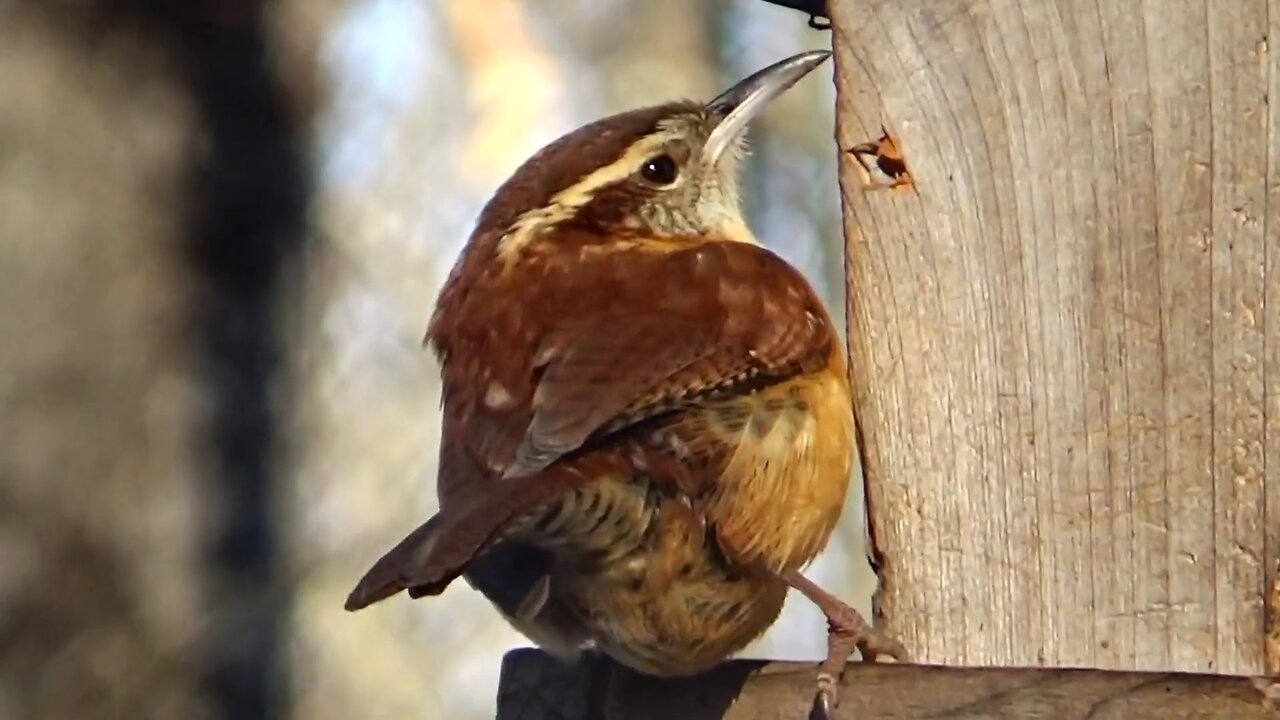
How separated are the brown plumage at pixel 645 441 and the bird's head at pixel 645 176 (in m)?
0.07

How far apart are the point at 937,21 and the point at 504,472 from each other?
3.23 ft

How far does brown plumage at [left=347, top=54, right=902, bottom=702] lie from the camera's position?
240cm

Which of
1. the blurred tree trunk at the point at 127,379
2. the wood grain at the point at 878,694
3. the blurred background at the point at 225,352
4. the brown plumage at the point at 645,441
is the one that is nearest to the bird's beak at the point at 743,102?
the brown plumage at the point at 645,441

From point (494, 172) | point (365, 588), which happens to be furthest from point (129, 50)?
point (365, 588)

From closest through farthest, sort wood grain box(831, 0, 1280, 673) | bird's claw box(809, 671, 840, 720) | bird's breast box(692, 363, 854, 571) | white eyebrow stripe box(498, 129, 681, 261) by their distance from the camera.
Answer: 1. bird's claw box(809, 671, 840, 720)
2. wood grain box(831, 0, 1280, 673)
3. bird's breast box(692, 363, 854, 571)
4. white eyebrow stripe box(498, 129, 681, 261)

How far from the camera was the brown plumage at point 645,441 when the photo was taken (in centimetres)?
240

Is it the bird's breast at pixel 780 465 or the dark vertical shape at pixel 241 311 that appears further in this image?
the dark vertical shape at pixel 241 311

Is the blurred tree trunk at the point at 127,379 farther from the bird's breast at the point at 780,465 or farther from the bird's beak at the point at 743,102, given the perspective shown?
the bird's breast at the point at 780,465

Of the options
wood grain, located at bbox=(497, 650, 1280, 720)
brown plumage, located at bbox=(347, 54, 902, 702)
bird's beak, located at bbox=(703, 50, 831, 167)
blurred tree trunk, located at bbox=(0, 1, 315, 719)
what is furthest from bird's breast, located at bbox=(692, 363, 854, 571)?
blurred tree trunk, located at bbox=(0, 1, 315, 719)

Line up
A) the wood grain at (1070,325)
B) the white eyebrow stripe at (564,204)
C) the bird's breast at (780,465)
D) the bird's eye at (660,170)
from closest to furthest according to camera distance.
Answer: the wood grain at (1070,325)
the bird's breast at (780,465)
the white eyebrow stripe at (564,204)
the bird's eye at (660,170)

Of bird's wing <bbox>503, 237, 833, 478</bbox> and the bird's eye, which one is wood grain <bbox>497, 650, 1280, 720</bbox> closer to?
bird's wing <bbox>503, 237, 833, 478</bbox>

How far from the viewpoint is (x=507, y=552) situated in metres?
2.44

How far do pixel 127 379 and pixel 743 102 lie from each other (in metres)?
2.31

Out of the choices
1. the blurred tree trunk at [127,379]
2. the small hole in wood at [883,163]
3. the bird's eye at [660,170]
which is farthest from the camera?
the blurred tree trunk at [127,379]
